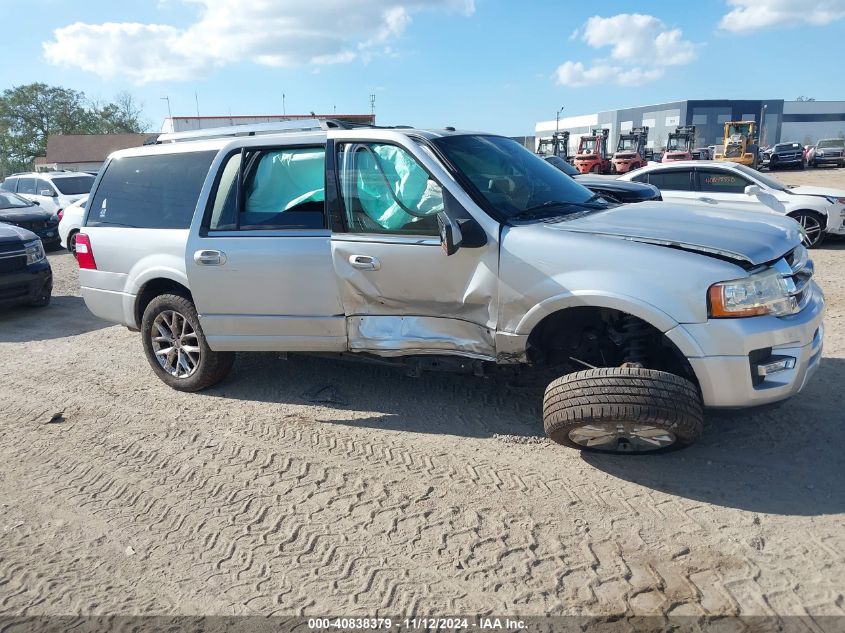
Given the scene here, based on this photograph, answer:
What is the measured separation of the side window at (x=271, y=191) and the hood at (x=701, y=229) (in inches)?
65.6

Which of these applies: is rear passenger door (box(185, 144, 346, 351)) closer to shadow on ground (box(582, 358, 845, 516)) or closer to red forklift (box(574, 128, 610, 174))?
shadow on ground (box(582, 358, 845, 516))

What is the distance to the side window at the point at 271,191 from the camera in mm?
4516

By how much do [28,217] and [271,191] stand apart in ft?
37.5

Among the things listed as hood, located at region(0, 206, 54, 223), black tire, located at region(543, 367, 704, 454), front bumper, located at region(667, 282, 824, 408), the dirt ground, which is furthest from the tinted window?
hood, located at region(0, 206, 54, 223)

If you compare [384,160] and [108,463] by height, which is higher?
[384,160]

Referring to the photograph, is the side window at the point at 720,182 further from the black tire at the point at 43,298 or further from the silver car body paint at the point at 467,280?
the black tire at the point at 43,298

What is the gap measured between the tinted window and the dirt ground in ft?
4.69

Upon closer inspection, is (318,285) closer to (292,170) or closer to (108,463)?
(292,170)

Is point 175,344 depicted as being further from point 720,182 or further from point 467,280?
point 720,182

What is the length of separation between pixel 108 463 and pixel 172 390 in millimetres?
1329

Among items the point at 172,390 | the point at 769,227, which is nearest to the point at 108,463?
the point at 172,390

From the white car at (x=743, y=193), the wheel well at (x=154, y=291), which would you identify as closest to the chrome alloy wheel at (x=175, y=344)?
the wheel well at (x=154, y=291)

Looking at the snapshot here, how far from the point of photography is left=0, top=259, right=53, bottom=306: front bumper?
8.27m

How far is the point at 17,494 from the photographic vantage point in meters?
3.79
